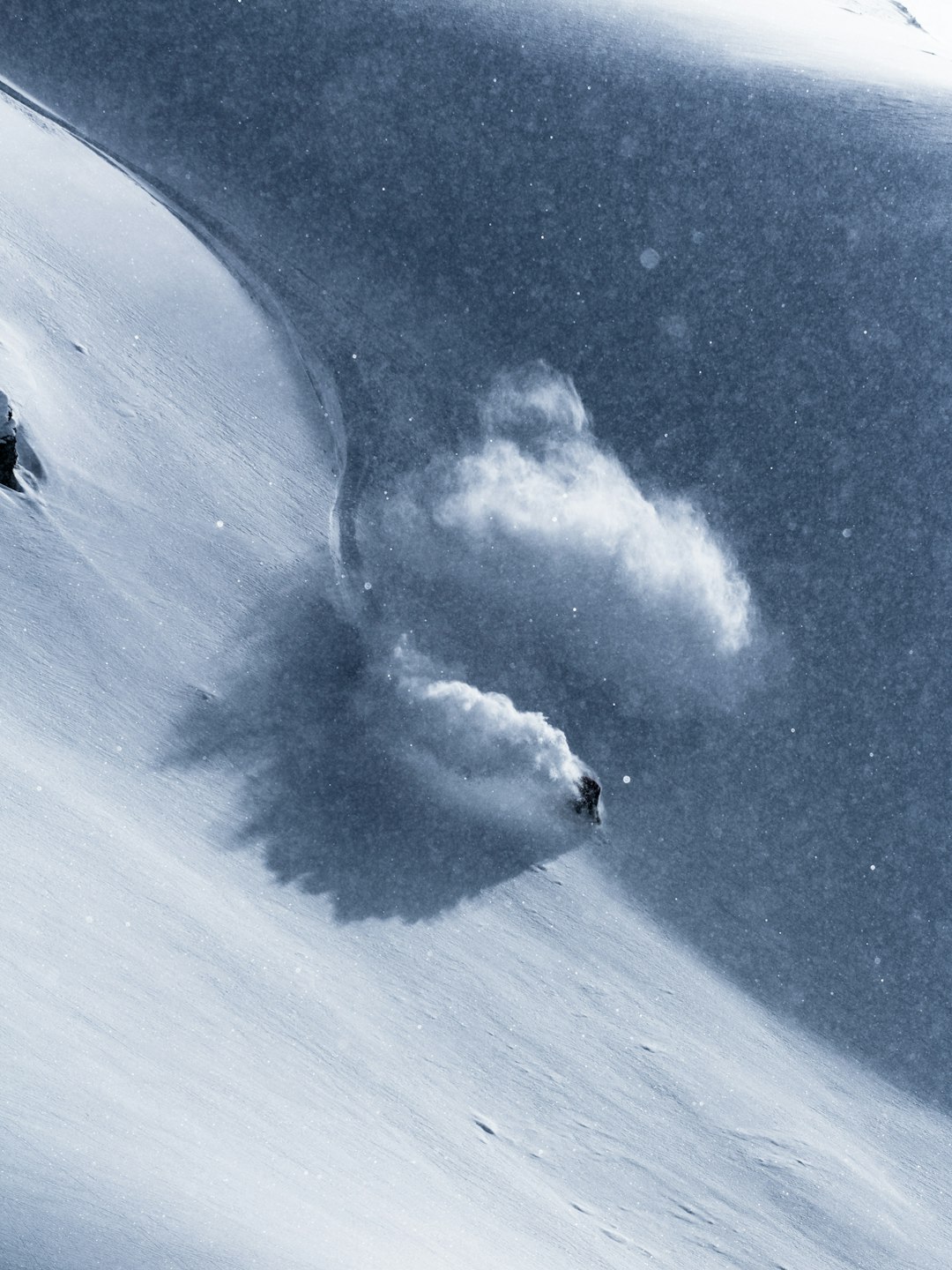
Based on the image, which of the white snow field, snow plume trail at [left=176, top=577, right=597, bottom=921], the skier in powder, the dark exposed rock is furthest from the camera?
Result: the dark exposed rock

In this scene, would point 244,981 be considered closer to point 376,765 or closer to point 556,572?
point 376,765

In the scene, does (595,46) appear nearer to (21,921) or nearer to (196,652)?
(196,652)

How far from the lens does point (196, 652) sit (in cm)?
263

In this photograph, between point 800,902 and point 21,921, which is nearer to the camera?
point 21,921

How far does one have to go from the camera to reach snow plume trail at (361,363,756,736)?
2.72m

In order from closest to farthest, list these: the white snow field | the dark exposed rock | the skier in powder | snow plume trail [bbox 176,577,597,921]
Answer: the white snow field, the skier in powder, snow plume trail [bbox 176,577,597,921], the dark exposed rock

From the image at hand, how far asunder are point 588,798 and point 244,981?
3.49 feet

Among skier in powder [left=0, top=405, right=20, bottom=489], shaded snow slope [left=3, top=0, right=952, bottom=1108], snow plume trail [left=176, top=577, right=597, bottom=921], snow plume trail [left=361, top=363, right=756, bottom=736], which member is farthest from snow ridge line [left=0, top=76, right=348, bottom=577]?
skier in powder [left=0, top=405, right=20, bottom=489]

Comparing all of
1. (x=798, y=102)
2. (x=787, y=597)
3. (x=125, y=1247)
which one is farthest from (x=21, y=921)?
(x=798, y=102)

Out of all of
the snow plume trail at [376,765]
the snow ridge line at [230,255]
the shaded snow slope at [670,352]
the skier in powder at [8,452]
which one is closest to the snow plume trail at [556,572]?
the shaded snow slope at [670,352]

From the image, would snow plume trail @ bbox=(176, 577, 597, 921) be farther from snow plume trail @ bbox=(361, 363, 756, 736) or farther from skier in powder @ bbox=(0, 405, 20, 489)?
skier in powder @ bbox=(0, 405, 20, 489)

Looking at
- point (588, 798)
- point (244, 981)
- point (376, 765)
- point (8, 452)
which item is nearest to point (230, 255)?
point (8, 452)

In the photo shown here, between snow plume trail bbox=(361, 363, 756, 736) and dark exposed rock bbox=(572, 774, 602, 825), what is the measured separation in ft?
0.56

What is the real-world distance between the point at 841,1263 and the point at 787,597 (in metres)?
1.89
